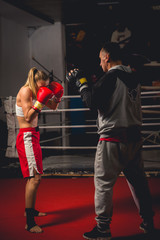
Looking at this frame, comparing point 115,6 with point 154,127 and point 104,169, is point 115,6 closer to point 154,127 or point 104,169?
point 154,127

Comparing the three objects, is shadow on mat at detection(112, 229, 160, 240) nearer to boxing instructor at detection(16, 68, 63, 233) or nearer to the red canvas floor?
the red canvas floor

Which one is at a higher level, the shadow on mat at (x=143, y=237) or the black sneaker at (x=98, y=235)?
the black sneaker at (x=98, y=235)

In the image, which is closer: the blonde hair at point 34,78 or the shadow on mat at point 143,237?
the shadow on mat at point 143,237

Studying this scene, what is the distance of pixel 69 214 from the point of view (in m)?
2.61

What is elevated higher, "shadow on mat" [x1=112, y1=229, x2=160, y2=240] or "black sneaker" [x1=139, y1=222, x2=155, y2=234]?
"black sneaker" [x1=139, y1=222, x2=155, y2=234]

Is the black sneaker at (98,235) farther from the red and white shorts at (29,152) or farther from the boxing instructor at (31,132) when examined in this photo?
the red and white shorts at (29,152)

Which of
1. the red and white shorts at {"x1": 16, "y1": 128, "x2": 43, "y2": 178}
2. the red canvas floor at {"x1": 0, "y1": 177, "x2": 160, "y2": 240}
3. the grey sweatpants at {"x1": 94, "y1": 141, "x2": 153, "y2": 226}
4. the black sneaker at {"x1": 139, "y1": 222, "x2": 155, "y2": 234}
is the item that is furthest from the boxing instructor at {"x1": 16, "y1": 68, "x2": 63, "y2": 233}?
the black sneaker at {"x1": 139, "y1": 222, "x2": 155, "y2": 234}

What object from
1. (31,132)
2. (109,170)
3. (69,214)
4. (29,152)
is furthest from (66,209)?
(109,170)

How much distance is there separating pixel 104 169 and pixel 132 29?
5.11 meters

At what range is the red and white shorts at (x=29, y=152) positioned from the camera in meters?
2.38

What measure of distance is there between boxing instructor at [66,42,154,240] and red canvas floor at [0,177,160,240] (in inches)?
10.4

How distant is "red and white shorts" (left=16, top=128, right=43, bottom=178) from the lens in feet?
7.82

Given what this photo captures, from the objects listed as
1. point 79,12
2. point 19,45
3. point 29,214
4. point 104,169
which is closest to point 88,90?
point 104,169

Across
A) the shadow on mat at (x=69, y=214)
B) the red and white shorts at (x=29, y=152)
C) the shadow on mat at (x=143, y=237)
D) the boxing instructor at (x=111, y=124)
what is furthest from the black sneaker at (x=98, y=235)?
the red and white shorts at (x=29, y=152)
